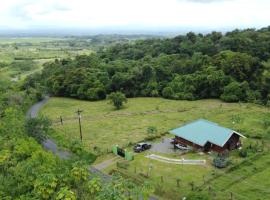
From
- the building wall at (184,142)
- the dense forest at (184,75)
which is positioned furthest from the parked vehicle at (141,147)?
the dense forest at (184,75)

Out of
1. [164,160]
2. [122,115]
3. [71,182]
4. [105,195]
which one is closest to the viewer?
[105,195]

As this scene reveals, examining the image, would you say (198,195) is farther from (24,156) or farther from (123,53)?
(123,53)

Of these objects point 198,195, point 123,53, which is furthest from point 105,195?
point 123,53

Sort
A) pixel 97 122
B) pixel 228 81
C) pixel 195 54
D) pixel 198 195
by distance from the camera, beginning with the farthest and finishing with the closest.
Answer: pixel 195 54
pixel 228 81
pixel 97 122
pixel 198 195

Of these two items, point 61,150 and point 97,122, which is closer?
point 61,150

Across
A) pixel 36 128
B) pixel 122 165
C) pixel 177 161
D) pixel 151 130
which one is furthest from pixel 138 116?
pixel 122 165

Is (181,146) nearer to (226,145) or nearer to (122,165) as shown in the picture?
(226,145)

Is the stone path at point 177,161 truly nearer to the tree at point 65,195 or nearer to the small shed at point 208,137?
the small shed at point 208,137
